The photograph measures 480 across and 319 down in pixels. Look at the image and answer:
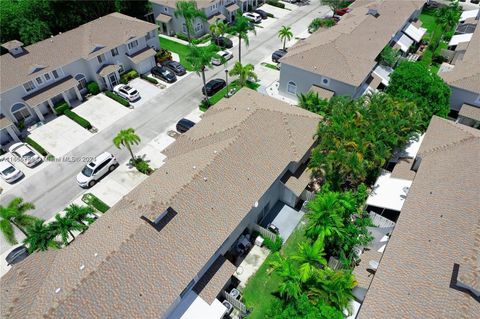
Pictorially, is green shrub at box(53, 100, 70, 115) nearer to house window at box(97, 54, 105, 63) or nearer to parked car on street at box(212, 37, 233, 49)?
house window at box(97, 54, 105, 63)

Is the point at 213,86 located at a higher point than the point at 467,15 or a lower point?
lower

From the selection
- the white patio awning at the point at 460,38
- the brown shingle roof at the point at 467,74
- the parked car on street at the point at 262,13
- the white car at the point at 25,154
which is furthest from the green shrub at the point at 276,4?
the white car at the point at 25,154

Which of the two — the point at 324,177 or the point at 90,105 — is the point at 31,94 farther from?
the point at 324,177

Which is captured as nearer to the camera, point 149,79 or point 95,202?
point 95,202

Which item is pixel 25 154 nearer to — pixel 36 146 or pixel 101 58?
pixel 36 146

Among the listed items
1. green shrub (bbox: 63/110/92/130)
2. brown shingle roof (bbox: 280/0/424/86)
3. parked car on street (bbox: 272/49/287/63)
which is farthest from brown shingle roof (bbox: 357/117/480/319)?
green shrub (bbox: 63/110/92/130)

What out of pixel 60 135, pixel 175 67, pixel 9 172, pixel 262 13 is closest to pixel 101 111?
pixel 60 135

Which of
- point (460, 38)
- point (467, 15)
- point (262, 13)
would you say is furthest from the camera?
point (262, 13)

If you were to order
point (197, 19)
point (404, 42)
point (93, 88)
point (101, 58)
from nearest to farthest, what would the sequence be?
point (93, 88) < point (101, 58) < point (404, 42) < point (197, 19)
